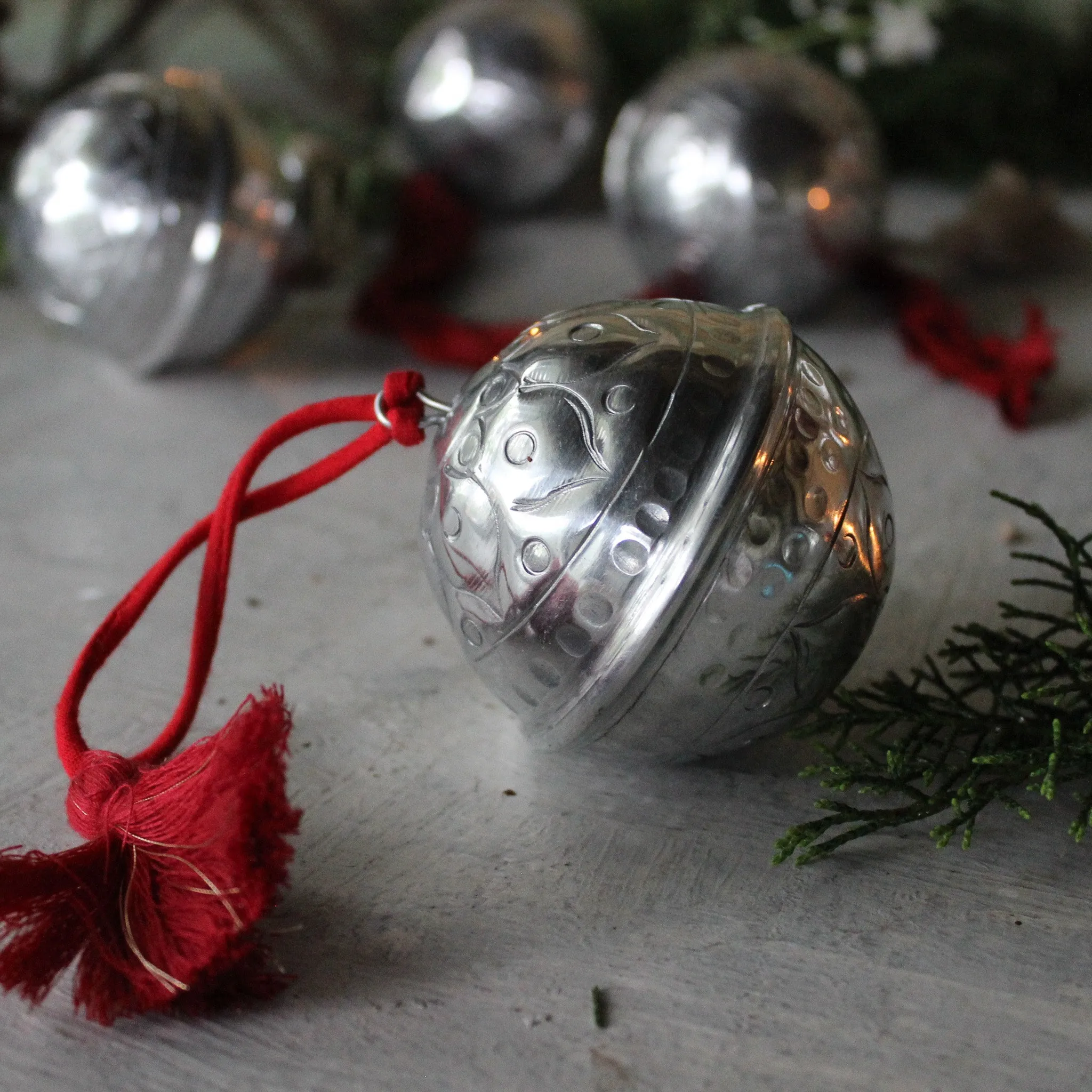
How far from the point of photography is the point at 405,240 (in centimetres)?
183

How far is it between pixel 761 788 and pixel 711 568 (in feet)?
0.65

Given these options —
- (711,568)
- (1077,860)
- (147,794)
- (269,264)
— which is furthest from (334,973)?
(269,264)

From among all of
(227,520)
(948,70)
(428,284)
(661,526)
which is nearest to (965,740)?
(661,526)

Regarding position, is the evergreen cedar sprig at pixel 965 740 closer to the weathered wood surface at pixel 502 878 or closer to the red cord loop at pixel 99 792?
the weathered wood surface at pixel 502 878

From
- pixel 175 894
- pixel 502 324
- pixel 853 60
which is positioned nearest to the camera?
pixel 175 894

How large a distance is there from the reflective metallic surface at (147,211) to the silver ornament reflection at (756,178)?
48cm

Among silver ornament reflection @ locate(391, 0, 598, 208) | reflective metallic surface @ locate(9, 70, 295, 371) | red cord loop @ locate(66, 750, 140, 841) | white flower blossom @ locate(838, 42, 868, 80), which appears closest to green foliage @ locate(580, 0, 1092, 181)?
white flower blossom @ locate(838, 42, 868, 80)

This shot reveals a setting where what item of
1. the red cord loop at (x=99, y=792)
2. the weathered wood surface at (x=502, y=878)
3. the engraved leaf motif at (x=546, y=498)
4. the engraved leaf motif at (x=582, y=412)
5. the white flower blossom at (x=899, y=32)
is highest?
the engraved leaf motif at (x=582, y=412)

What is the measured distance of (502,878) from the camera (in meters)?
0.74

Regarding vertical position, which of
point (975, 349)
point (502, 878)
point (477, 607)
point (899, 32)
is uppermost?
point (477, 607)

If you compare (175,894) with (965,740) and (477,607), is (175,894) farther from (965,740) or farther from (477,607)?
(965,740)

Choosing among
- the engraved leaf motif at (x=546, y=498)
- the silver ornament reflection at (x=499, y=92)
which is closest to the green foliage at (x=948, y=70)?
the silver ornament reflection at (x=499, y=92)

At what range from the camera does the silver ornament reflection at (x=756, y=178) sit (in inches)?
60.4

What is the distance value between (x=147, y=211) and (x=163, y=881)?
886 millimetres
